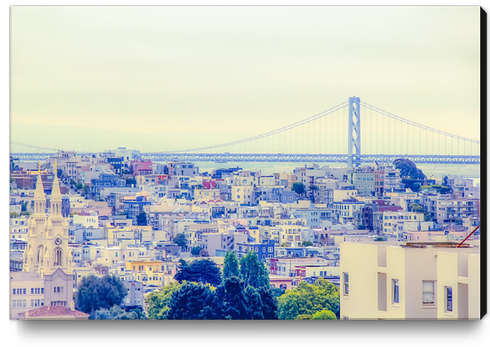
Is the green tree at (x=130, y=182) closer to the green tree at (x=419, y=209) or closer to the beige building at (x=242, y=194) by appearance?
the beige building at (x=242, y=194)

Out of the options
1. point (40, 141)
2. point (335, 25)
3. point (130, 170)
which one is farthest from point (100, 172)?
point (335, 25)

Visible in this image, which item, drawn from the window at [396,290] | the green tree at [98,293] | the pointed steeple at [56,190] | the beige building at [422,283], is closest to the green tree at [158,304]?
the green tree at [98,293]

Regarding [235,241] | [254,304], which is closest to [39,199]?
[254,304]

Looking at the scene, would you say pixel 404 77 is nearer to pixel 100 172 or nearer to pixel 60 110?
pixel 60 110

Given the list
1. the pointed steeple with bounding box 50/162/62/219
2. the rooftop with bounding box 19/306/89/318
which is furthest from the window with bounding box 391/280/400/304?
Answer: the pointed steeple with bounding box 50/162/62/219

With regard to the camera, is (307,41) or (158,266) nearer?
(307,41)

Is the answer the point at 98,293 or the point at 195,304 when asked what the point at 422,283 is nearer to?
the point at 195,304

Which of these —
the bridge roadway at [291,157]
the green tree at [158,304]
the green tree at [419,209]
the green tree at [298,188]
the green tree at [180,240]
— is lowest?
the green tree at [158,304]
